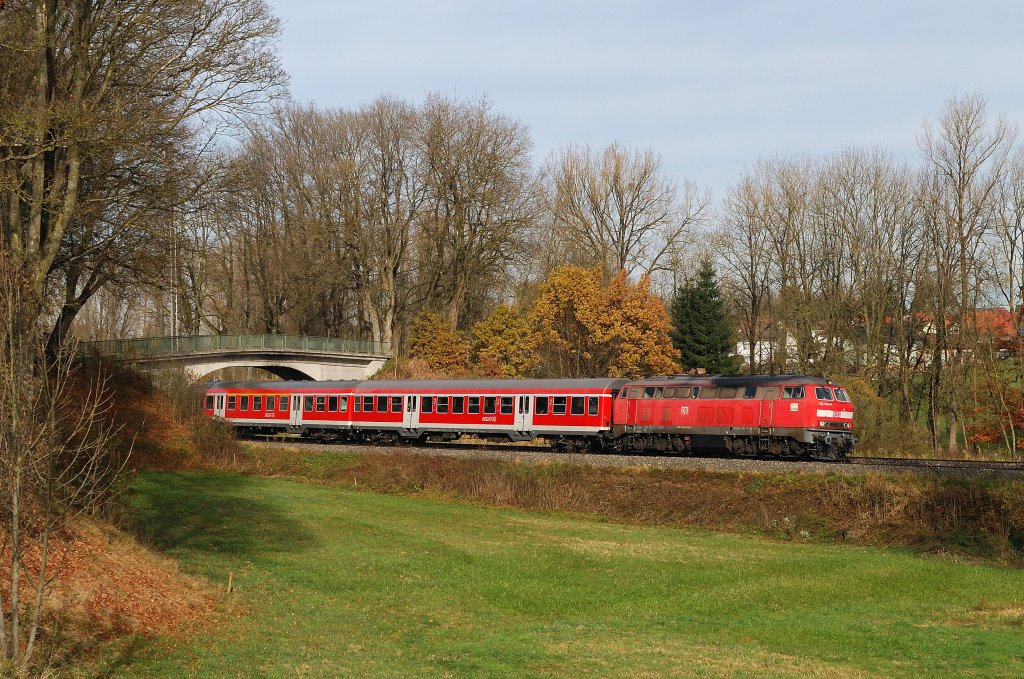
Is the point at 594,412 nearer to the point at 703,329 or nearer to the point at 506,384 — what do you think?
the point at 506,384

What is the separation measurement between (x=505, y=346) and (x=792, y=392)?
102ft

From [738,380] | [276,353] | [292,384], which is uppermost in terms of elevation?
[276,353]

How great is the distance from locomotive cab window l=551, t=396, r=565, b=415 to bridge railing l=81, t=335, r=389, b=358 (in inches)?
822

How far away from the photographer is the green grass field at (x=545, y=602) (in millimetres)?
14453

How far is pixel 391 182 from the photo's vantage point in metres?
72.6

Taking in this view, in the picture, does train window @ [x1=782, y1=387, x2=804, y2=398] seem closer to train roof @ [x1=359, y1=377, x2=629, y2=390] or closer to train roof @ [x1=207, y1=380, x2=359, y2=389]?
train roof @ [x1=359, y1=377, x2=629, y2=390]

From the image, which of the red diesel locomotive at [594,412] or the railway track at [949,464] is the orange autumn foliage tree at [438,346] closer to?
the red diesel locomotive at [594,412]

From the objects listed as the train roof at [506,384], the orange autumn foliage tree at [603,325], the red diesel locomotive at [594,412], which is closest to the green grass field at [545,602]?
the red diesel locomotive at [594,412]

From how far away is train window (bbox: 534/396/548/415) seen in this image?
41219 millimetres

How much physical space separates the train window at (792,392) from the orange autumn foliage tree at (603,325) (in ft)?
73.9

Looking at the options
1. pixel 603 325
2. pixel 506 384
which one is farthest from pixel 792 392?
pixel 603 325

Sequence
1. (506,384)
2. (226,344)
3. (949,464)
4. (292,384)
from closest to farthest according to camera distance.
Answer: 1. (949,464)
2. (506,384)
3. (292,384)
4. (226,344)

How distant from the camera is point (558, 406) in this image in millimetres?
40906

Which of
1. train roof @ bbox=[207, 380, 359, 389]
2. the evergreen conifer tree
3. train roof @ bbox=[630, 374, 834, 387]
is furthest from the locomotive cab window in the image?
the evergreen conifer tree
